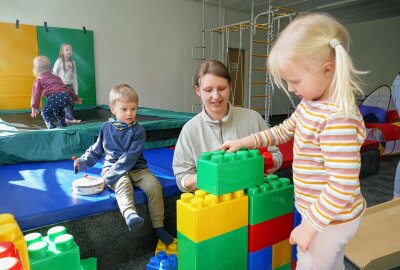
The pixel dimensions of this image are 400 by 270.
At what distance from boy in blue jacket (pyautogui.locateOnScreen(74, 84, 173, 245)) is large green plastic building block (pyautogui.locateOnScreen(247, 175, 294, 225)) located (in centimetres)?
79

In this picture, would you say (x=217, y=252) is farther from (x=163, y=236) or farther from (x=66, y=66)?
(x=66, y=66)

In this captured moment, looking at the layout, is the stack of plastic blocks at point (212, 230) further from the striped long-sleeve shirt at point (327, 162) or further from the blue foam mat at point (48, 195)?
the blue foam mat at point (48, 195)

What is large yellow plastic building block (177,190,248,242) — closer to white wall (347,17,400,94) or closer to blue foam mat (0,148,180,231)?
blue foam mat (0,148,180,231)

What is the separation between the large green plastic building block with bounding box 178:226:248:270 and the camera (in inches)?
31.8

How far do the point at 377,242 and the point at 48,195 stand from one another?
1.72m

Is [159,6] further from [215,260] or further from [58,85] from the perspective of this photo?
[215,260]

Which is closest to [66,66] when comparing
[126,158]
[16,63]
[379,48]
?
[16,63]

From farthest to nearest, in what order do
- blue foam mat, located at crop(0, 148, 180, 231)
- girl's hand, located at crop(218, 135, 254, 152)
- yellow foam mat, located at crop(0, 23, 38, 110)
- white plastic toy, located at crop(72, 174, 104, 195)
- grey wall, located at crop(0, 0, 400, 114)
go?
grey wall, located at crop(0, 0, 400, 114) → yellow foam mat, located at crop(0, 23, 38, 110) → white plastic toy, located at crop(72, 174, 104, 195) → blue foam mat, located at crop(0, 148, 180, 231) → girl's hand, located at crop(218, 135, 254, 152)

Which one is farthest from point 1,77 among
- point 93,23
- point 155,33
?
point 155,33

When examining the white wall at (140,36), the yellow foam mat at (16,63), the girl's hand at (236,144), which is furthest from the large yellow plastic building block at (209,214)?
the white wall at (140,36)

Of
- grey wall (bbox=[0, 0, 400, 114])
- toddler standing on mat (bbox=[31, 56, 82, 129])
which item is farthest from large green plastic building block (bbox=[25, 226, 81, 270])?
grey wall (bbox=[0, 0, 400, 114])

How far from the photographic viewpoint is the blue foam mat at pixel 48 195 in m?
1.32

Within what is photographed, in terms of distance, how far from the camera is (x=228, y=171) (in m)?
0.79

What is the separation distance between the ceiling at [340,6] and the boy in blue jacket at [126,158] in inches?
207
